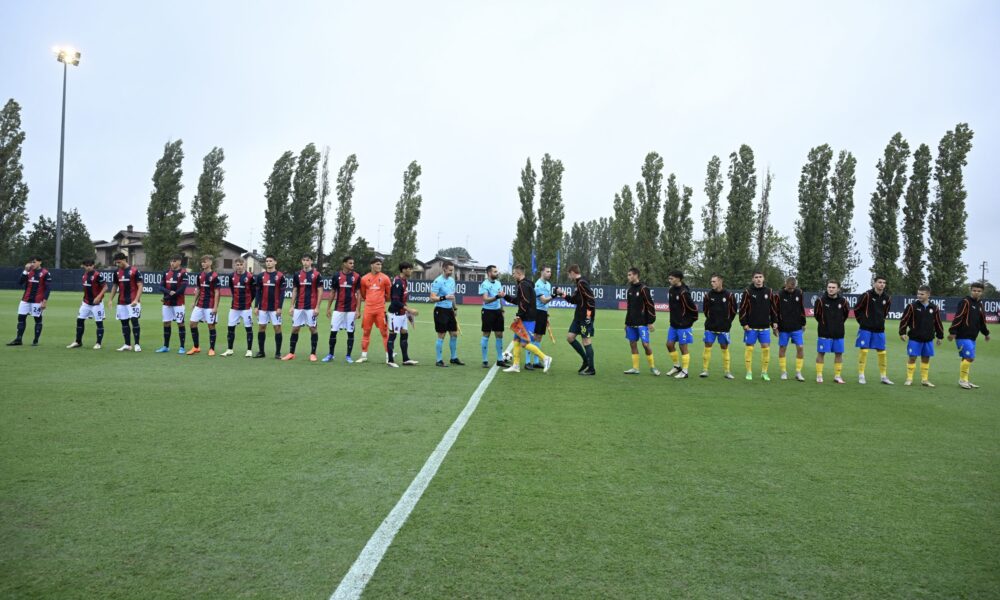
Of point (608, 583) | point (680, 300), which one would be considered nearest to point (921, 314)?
point (680, 300)

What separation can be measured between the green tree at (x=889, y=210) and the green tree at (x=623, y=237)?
21774mm

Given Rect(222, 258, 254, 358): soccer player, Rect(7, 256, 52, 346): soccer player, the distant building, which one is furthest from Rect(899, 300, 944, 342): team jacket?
the distant building

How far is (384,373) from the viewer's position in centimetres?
1047

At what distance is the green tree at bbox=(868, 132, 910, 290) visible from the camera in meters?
49.2

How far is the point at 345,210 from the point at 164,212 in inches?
678

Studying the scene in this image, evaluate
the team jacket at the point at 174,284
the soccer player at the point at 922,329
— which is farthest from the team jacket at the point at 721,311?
the team jacket at the point at 174,284

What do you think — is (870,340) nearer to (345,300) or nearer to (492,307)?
(492,307)

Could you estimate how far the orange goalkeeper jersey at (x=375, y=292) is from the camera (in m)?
11.7

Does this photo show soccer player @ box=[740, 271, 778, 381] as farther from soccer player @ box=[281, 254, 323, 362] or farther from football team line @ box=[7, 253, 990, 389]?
soccer player @ box=[281, 254, 323, 362]

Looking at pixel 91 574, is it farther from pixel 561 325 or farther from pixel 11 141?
pixel 11 141

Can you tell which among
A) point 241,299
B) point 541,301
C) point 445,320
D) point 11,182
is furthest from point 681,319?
point 11,182

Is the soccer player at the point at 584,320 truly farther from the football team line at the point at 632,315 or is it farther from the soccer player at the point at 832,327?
the soccer player at the point at 832,327

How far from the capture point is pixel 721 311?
11.6 m

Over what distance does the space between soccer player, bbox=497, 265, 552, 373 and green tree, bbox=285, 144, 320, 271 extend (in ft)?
157
